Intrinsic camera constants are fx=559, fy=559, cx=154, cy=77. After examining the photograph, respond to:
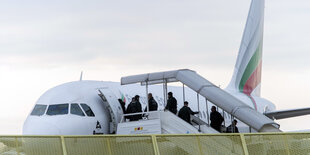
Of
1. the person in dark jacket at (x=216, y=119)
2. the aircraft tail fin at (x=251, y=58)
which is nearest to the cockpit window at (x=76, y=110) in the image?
the person in dark jacket at (x=216, y=119)

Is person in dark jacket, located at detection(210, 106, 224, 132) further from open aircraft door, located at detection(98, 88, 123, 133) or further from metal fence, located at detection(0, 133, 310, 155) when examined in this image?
metal fence, located at detection(0, 133, 310, 155)

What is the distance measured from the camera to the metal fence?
11094 millimetres

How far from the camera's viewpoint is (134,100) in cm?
1917

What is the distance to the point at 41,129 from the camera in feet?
55.8

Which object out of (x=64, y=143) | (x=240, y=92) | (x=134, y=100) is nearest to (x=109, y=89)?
(x=134, y=100)

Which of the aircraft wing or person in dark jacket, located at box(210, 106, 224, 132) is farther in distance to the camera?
the aircraft wing

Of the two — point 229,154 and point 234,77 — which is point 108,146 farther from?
point 234,77

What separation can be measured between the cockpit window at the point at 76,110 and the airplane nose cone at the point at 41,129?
1094 mm

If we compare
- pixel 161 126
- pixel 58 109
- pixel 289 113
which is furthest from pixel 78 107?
pixel 289 113

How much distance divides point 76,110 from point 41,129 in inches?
59.6

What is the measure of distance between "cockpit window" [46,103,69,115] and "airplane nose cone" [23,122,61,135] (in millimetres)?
680

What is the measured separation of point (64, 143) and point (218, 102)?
23.9 feet

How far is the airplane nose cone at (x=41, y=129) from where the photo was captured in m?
16.9

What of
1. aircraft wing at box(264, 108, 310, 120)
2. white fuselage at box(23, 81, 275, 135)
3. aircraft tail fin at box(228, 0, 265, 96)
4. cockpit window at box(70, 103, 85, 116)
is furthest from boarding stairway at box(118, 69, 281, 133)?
aircraft tail fin at box(228, 0, 265, 96)
